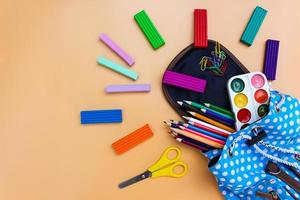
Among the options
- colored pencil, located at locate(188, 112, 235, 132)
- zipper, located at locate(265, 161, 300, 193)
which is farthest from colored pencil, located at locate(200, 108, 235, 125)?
zipper, located at locate(265, 161, 300, 193)

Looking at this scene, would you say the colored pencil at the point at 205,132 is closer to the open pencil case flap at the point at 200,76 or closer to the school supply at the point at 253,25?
the open pencil case flap at the point at 200,76

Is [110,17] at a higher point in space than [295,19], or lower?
higher

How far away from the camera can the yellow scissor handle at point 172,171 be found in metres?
0.72

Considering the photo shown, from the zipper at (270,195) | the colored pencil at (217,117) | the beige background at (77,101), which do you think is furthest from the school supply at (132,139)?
the zipper at (270,195)

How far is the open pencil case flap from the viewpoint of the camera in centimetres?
73

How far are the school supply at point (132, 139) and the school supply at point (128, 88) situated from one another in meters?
0.08

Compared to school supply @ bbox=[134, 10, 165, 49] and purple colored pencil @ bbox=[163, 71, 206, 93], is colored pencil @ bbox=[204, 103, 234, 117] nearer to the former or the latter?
purple colored pencil @ bbox=[163, 71, 206, 93]

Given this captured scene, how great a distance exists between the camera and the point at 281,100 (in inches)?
27.3

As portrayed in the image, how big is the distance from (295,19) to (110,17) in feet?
1.40

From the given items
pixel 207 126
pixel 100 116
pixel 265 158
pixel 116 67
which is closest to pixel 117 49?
pixel 116 67

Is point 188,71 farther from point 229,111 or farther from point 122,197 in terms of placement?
point 122,197

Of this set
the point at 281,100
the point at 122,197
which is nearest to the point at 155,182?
the point at 122,197

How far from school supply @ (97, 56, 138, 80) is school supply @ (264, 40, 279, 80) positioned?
11.7 inches

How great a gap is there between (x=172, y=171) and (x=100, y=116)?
19cm
